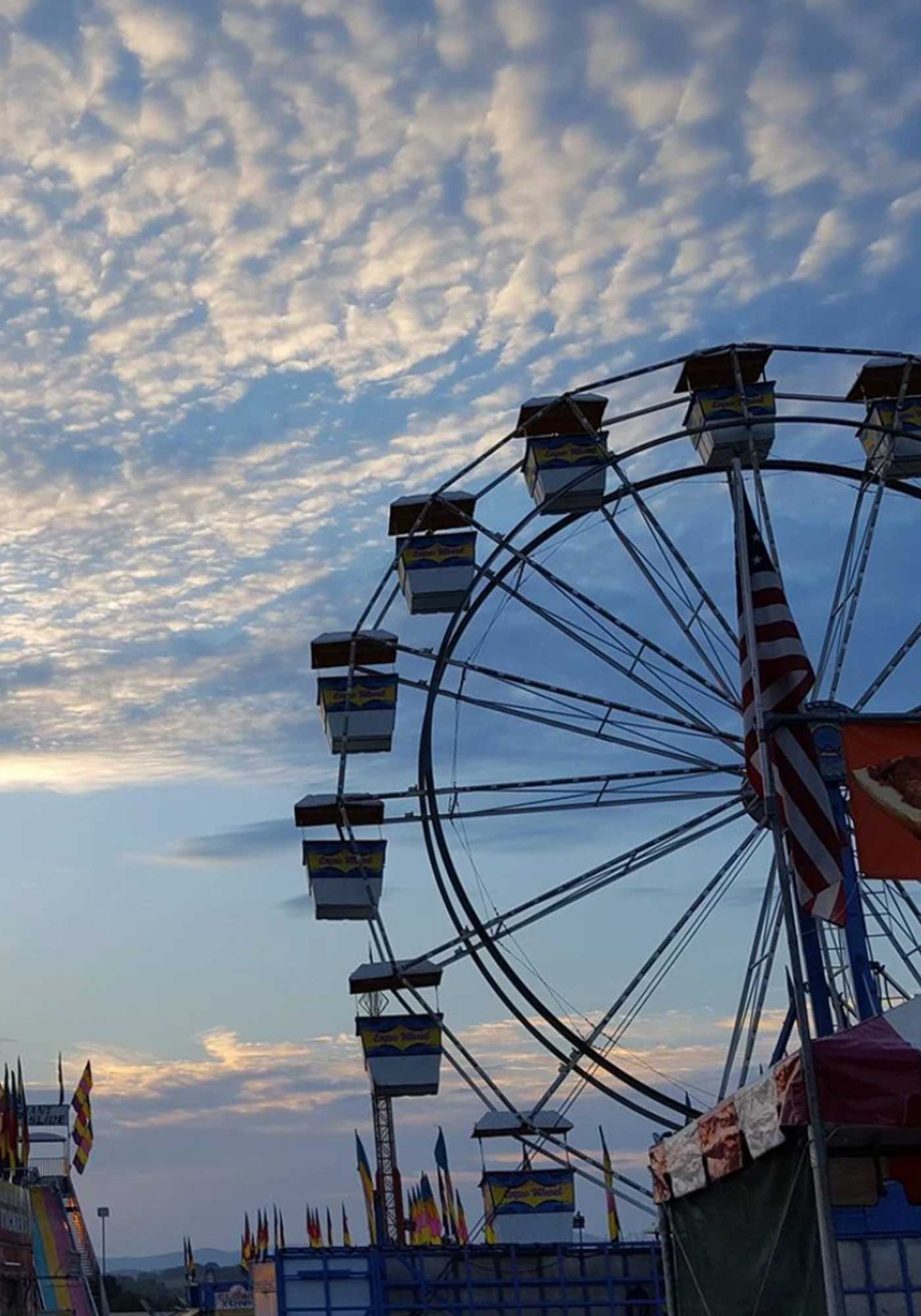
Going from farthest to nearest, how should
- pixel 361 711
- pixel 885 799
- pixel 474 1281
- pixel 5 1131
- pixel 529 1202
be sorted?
1. pixel 5 1131
2. pixel 529 1202
3. pixel 474 1281
4. pixel 361 711
5. pixel 885 799

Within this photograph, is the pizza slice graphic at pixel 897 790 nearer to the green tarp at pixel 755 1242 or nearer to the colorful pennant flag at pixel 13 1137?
the green tarp at pixel 755 1242

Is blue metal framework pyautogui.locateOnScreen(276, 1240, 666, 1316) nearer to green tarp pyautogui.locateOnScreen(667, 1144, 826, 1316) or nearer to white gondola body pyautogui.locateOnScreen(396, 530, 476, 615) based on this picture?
white gondola body pyautogui.locateOnScreen(396, 530, 476, 615)

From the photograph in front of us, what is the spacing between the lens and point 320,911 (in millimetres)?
25203

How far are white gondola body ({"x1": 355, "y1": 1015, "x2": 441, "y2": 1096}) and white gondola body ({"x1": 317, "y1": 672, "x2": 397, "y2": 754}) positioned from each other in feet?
13.7

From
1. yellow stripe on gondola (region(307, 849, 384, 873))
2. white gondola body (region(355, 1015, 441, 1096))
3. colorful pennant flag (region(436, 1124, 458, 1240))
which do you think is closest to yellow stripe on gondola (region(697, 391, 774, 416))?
yellow stripe on gondola (region(307, 849, 384, 873))

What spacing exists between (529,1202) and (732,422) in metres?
12.7

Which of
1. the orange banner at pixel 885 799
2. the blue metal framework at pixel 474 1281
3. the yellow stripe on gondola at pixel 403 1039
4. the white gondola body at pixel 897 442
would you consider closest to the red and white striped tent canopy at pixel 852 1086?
the orange banner at pixel 885 799

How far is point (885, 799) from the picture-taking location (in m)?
11.4

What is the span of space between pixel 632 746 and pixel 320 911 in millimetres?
5457

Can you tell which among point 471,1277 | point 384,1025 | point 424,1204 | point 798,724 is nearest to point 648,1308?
point 471,1277

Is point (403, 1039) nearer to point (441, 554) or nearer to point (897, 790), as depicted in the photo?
point (441, 554)

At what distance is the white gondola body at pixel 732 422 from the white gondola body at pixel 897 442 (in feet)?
5.30

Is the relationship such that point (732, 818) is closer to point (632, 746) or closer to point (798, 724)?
point (632, 746)

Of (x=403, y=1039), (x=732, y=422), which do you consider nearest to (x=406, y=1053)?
(x=403, y=1039)
